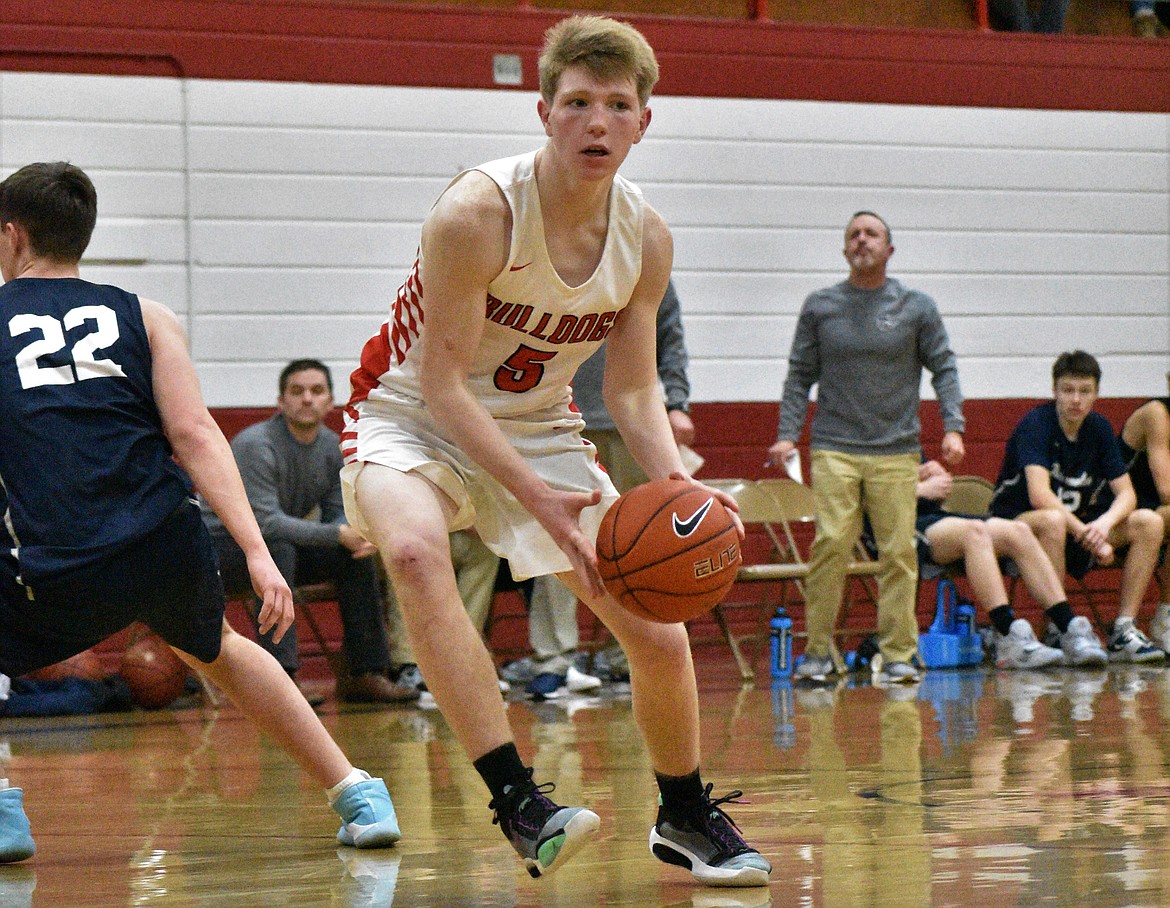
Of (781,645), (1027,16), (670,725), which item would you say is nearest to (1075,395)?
(781,645)

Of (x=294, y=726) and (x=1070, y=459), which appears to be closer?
(x=294, y=726)

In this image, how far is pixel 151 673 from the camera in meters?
7.38

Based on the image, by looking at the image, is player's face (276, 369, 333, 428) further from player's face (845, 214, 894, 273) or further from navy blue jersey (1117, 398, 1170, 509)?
navy blue jersey (1117, 398, 1170, 509)

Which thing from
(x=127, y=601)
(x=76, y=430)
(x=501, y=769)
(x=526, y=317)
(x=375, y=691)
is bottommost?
(x=375, y=691)

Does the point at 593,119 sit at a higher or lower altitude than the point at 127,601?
higher

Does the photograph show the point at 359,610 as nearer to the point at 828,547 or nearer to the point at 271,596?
the point at 828,547

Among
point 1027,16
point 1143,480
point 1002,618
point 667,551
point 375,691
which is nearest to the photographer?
point 667,551

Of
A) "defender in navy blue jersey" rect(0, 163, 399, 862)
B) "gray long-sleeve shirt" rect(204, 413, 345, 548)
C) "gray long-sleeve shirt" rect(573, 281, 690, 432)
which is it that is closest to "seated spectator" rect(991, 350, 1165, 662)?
"gray long-sleeve shirt" rect(573, 281, 690, 432)

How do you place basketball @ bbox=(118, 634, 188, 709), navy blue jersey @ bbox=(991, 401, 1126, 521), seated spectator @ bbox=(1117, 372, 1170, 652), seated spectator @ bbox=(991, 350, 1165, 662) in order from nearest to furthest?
basketball @ bbox=(118, 634, 188, 709) → seated spectator @ bbox=(991, 350, 1165, 662) → navy blue jersey @ bbox=(991, 401, 1126, 521) → seated spectator @ bbox=(1117, 372, 1170, 652)

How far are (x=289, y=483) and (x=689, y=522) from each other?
15.9ft

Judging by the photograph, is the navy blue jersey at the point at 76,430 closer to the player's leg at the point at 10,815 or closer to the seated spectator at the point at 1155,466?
the player's leg at the point at 10,815

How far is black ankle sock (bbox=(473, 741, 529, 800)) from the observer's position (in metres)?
3.09

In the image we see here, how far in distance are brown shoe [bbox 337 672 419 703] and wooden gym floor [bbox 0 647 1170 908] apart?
0.63 meters

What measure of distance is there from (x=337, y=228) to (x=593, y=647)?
2788 mm
